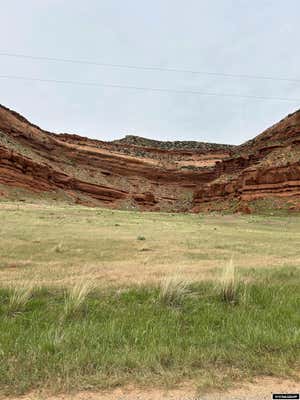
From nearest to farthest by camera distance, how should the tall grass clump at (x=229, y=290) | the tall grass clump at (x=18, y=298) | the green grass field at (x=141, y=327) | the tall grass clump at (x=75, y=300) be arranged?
the green grass field at (x=141, y=327) → the tall grass clump at (x=75, y=300) → the tall grass clump at (x=18, y=298) → the tall grass clump at (x=229, y=290)

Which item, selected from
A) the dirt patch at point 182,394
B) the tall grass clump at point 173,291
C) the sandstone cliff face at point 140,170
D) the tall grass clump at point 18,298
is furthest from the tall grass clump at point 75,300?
the sandstone cliff face at point 140,170

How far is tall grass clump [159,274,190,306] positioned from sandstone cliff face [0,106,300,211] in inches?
1745

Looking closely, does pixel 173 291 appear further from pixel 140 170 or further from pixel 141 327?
pixel 140 170

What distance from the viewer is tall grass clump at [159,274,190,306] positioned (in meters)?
6.73

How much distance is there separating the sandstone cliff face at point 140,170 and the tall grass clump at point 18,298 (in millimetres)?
44165

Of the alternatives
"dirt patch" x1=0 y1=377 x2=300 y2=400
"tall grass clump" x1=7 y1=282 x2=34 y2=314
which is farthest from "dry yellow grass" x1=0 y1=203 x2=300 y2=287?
"dirt patch" x1=0 y1=377 x2=300 y2=400

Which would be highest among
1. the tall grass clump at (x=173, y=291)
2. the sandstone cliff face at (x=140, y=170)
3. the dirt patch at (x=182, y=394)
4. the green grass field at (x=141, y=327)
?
the sandstone cliff face at (x=140, y=170)

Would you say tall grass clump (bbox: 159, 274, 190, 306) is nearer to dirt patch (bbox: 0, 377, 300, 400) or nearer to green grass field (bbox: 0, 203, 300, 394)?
green grass field (bbox: 0, 203, 300, 394)

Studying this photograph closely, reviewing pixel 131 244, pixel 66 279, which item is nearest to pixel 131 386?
pixel 66 279

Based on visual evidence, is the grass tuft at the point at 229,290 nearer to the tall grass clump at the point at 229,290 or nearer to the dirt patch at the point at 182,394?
the tall grass clump at the point at 229,290

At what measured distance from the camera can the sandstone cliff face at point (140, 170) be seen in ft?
174

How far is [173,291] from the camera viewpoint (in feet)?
22.5

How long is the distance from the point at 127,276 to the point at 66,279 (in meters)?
1.42

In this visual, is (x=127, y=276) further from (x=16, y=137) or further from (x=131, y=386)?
(x=16, y=137)
